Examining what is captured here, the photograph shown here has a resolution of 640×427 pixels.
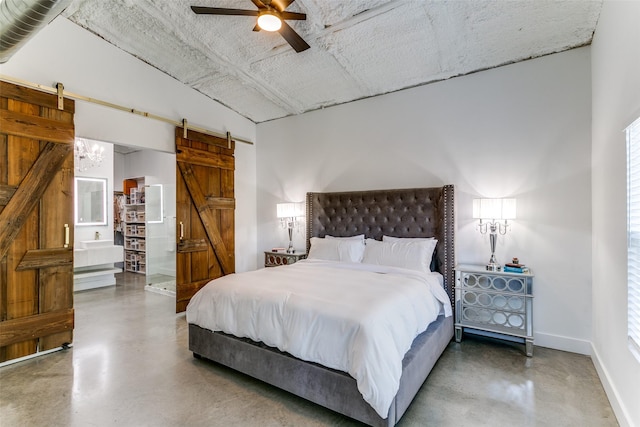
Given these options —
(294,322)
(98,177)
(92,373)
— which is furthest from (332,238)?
(98,177)

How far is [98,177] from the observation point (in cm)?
653

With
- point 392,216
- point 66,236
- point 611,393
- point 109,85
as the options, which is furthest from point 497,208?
point 109,85

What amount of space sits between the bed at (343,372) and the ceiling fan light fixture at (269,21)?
95.8 inches

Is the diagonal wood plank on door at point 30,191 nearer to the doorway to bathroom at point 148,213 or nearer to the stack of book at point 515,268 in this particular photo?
the doorway to bathroom at point 148,213

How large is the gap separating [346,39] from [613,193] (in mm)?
2859

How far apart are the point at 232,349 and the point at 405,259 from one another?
2.10 meters

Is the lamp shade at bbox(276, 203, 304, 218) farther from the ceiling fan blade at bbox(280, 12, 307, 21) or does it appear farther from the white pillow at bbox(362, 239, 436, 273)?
the ceiling fan blade at bbox(280, 12, 307, 21)

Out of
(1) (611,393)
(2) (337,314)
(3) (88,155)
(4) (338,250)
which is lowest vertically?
(1) (611,393)

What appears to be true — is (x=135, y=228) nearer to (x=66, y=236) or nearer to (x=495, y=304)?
(x=66, y=236)

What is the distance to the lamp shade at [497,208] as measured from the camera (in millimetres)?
3303

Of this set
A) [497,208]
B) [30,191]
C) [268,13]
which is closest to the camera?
[268,13]

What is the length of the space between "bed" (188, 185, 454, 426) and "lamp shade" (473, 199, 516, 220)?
0.35 m

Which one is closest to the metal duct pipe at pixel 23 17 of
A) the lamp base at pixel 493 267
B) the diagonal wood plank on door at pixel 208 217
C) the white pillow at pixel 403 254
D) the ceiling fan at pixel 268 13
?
the ceiling fan at pixel 268 13

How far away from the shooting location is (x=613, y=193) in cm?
238
